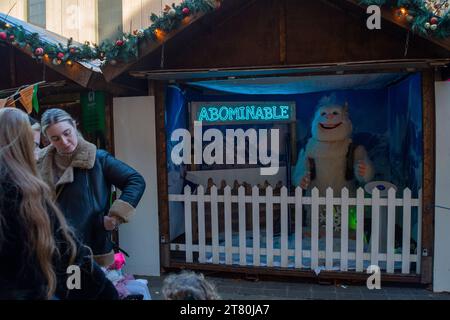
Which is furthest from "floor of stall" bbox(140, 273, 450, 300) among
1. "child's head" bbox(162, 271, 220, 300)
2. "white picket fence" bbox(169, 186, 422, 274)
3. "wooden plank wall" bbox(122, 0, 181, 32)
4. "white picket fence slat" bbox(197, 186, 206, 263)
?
"wooden plank wall" bbox(122, 0, 181, 32)

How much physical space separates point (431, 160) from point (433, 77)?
0.83 meters

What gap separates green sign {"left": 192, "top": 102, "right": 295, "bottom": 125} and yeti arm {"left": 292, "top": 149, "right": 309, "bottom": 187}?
24.7 inches

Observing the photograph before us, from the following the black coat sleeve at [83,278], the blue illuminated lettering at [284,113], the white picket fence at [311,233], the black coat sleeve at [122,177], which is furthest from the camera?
the blue illuminated lettering at [284,113]

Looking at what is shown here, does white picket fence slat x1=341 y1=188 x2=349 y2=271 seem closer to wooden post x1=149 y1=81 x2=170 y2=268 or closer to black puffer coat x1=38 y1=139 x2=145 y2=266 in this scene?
wooden post x1=149 y1=81 x2=170 y2=268

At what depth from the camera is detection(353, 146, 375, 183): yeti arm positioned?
5.92m

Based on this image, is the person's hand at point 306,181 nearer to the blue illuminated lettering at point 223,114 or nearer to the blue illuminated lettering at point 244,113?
the blue illuminated lettering at point 244,113

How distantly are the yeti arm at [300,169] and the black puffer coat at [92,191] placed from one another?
3720mm

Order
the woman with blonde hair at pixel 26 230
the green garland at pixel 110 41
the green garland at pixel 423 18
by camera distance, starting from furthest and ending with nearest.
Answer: the green garland at pixel 110 41 < the green garland at pixel 423 18 < the woman with blonde hair at pixel 26 230

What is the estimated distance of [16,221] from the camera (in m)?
1.60

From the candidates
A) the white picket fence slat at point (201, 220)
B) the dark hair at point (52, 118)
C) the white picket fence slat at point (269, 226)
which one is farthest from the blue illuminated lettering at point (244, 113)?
the dark hair at point (52, 118)

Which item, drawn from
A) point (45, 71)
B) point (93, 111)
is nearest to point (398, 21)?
point (93, 111)

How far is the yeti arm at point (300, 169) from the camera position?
624 cm

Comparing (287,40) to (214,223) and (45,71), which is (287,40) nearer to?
(214,223)

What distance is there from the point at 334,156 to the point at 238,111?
4.94 feet
